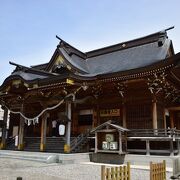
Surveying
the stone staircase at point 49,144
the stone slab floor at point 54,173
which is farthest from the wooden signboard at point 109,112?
the stone slab floor at point 54,173

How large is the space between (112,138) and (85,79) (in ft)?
13.9

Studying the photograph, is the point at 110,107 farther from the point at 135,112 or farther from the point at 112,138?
the point at 112,138

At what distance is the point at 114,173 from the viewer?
5.63m

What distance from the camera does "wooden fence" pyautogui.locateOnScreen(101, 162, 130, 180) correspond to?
17.4 ft

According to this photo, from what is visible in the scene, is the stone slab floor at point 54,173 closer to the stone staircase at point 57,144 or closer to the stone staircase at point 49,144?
the stone staircase at point 57,144

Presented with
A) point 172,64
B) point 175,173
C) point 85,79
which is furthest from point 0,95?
point 175,173

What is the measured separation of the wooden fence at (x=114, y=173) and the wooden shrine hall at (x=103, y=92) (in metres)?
8.12

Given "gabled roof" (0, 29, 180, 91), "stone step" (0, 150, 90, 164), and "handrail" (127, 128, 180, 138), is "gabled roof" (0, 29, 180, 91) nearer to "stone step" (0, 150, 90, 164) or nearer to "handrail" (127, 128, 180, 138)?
"handrail" (127, 128, 180, 138)

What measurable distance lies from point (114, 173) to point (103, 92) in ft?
39.5

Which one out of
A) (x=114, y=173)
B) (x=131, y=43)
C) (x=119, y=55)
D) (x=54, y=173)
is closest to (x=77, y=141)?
(x=54, y=173)

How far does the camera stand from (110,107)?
17.1m

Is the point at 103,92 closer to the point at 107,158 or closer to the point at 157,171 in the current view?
the point at 107,158

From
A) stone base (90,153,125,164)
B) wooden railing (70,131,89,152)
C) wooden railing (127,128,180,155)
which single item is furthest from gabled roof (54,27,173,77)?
stone base (90,153,125,164)

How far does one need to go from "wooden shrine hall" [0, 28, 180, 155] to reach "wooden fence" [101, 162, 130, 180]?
26.6 feet
